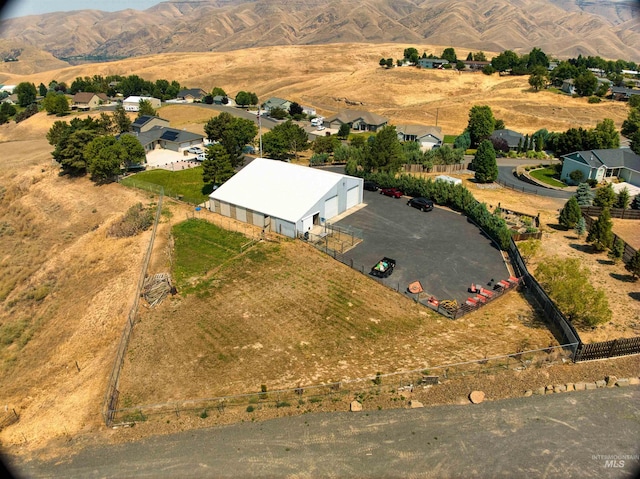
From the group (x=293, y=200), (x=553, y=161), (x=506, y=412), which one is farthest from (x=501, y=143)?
(x=506, y=412)

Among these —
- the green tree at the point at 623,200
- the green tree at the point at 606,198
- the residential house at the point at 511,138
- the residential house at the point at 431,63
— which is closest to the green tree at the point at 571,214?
the green tree at the point at 606,198

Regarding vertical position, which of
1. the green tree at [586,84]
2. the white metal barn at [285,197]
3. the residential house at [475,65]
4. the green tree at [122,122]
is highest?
the residential house at [475,65]

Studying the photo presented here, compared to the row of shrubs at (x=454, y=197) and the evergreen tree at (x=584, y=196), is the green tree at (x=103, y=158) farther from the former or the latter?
the evergreen tree at (x=584, y=196)

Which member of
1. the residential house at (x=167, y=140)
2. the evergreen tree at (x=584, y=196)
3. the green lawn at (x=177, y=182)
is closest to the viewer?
the evergreen tree at (x=584, y=196)

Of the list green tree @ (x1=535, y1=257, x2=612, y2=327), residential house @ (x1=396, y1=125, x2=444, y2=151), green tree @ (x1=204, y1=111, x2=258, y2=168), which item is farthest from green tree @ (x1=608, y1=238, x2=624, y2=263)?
residential house @ (x1=396, y1=125, x2=444, y2=151)

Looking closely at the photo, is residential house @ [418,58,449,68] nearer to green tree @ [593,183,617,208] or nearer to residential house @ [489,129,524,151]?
residential house @ [489,129,524,151]
